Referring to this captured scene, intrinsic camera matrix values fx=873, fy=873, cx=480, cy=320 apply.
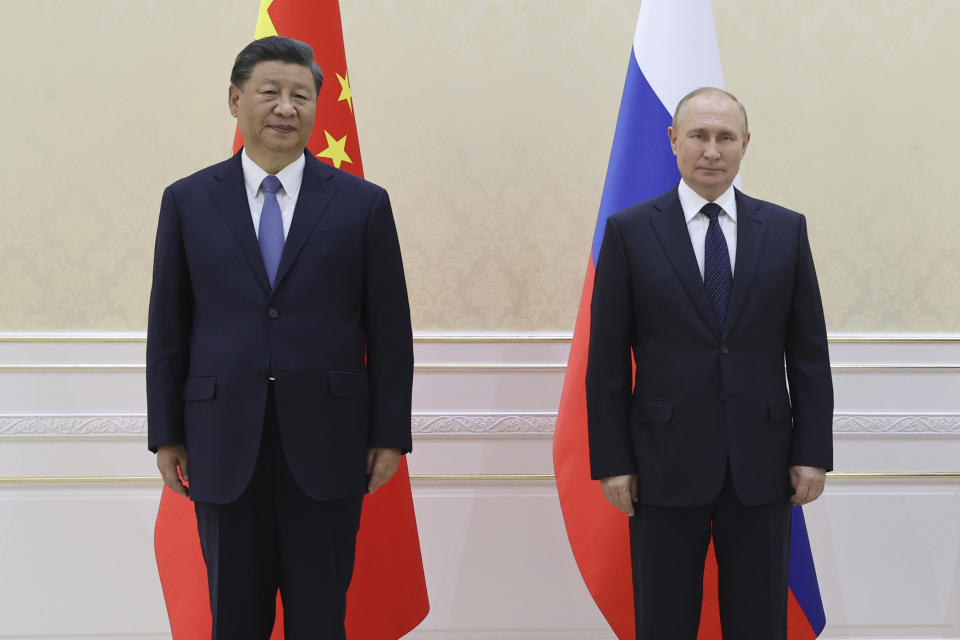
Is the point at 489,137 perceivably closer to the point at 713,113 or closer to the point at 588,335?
the point at 588,335

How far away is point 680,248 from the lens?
5.98 ft

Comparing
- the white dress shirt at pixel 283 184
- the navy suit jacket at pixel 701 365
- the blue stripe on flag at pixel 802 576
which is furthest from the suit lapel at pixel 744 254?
the white dress shirt at pixel 283 184

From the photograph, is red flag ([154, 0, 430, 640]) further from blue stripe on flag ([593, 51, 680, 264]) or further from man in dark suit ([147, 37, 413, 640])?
blue stripe on flag ([593, 51, 680, 264])

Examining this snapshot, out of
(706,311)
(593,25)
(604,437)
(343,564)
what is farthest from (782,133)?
(343,564)

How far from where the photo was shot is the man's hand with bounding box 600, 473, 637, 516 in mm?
1804

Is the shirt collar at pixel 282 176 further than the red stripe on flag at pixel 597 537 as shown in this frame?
No

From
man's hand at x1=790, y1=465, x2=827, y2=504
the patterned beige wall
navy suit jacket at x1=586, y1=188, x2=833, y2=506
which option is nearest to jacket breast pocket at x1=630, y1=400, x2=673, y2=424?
navy suit jacket at x1=586, y1=188, x2=833, y2=506

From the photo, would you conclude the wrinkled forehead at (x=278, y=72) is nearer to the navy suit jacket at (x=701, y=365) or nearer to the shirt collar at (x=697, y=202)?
the navy suit jacket at (x=701, y=365)

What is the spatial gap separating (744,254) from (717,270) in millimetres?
68

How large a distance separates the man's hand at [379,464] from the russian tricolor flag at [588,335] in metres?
0.68

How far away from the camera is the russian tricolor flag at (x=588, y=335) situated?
224 centimetres

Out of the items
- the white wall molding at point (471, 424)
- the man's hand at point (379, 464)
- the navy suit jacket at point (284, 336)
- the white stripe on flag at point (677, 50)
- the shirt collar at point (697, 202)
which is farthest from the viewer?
the white wall molding at point (471, 424)

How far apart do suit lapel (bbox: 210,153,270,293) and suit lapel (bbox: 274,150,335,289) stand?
0.15 ft

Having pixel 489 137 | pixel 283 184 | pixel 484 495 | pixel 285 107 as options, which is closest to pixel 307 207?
pixel 283 184
